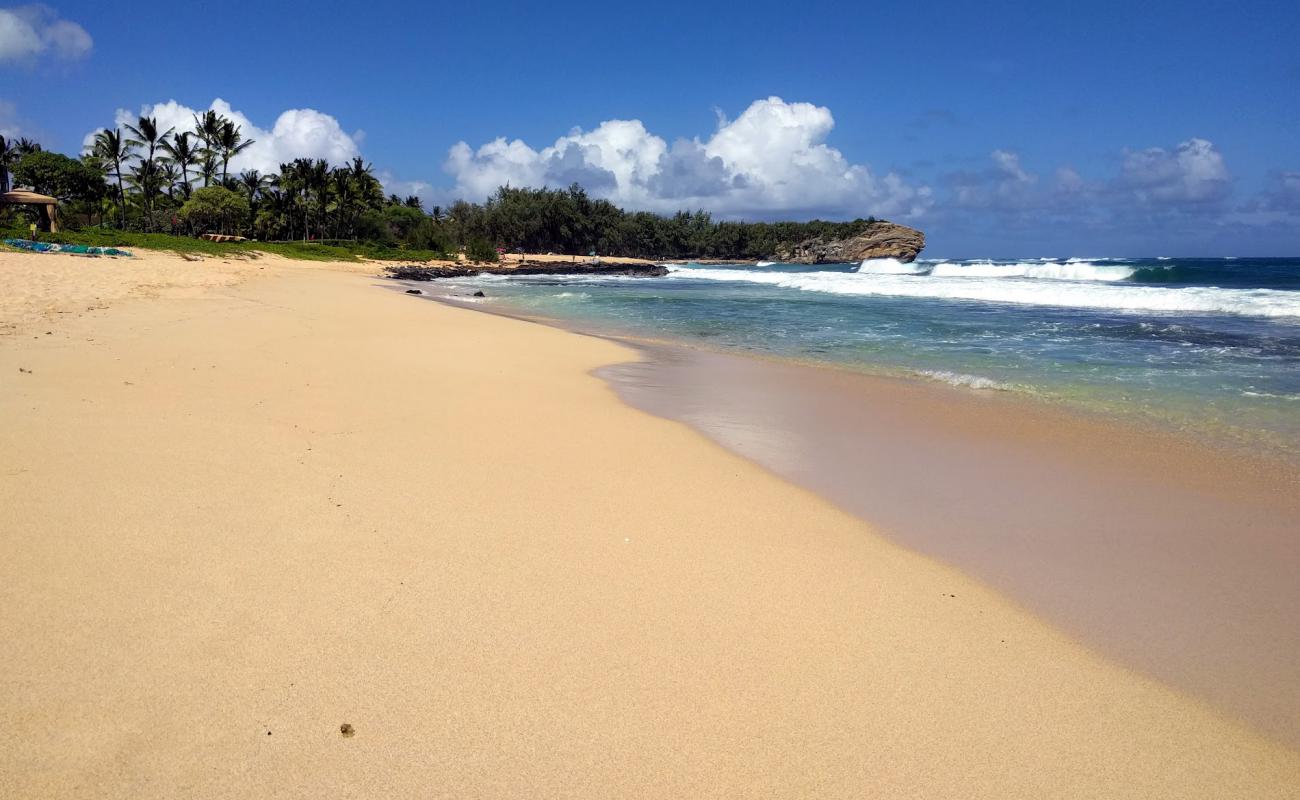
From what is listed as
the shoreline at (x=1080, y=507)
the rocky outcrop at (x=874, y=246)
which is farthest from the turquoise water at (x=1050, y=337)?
the rocky outcrop at (x=874, y=246)

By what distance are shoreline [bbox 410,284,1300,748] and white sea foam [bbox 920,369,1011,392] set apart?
1.64 feet

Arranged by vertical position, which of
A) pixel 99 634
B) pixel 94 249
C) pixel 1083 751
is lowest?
pixel 1083 751

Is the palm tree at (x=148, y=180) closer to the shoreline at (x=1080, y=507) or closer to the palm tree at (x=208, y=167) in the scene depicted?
the palm tree at (x=208, y=167)

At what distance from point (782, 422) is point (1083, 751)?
466 cm

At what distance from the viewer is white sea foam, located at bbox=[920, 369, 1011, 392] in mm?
8742

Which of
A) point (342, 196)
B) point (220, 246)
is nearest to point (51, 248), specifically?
point (220, 246)

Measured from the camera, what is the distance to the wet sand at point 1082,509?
294 centimetres

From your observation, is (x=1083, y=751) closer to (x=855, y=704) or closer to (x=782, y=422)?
(x=855, y=704)

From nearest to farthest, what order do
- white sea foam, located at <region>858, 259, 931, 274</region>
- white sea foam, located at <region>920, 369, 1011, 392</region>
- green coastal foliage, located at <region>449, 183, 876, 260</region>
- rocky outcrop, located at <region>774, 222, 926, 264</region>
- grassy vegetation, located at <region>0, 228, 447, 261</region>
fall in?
1. white sea foam, located at <region>920, 369, 1011, 392</region>
2. grassy vegetation, located at <region>0, 228, 447, 261</region>
3. white sea foam, located at <region>858, 259, 931, 274</region>
4. green coastal foliage, located at <region>449, 183, 876, 260</region>
5. rocky outcrop, located at <region>774, 222, 926, 264</region>

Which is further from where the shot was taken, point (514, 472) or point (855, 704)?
point (514, 472)

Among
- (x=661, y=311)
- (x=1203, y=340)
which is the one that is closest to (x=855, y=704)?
(x=1203, y=340)

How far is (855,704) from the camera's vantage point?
2373 mm

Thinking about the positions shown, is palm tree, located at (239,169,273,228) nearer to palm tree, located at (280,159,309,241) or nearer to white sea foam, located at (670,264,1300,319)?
palm tree, located at (280,159,309,241)

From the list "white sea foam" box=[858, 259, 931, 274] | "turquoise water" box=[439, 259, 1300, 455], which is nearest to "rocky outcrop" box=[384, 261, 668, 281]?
"turquoise water" box=[439, 259, 1300, 455]
